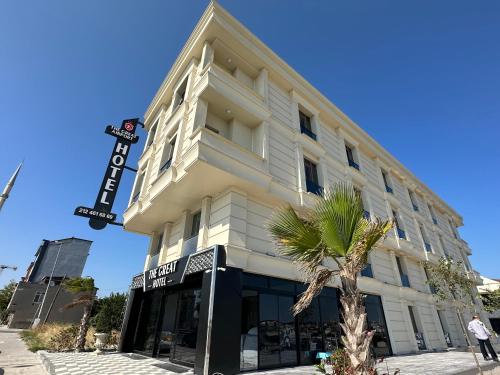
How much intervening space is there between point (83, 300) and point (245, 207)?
10058 mm

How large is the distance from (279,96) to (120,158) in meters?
9.04

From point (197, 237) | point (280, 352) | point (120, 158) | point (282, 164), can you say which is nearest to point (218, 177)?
point (197, 237)

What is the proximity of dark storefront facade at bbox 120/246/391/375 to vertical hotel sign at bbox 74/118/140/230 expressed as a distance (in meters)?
3.49

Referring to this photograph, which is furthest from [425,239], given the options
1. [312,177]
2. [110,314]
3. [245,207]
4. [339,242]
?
[110,314]

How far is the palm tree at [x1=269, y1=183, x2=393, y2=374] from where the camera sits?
4328 millimetres

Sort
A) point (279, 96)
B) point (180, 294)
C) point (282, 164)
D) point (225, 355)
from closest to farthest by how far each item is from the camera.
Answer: point (225, 355) → point (180, 294) → point (282, 164) → point (279, 96)

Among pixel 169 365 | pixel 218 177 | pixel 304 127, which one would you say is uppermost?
pixel 304 127

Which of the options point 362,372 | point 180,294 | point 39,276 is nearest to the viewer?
point 362,372

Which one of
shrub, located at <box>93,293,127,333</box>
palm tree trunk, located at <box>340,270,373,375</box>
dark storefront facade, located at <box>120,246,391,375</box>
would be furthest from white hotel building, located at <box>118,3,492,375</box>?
shrub, located at <box>93,293,127,333</box>

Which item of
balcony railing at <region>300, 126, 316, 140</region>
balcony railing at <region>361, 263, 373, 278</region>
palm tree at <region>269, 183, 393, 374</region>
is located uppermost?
balcony railing at <region>300, 126, 316, 140</region>

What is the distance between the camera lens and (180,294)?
10.1 meters

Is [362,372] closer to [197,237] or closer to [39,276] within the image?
[197,237]

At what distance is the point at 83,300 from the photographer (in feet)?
43.2

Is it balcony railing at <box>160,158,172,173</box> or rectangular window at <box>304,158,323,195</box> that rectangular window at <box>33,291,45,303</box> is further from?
rectangular window at <box>304,158,323,195</box>
